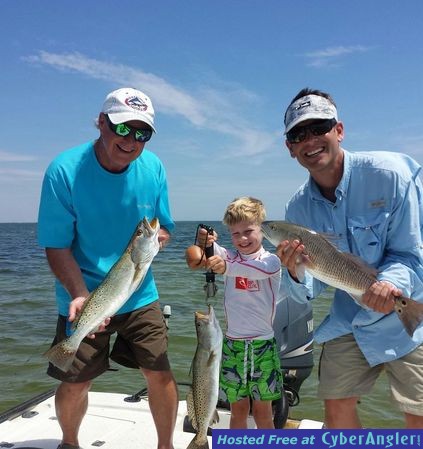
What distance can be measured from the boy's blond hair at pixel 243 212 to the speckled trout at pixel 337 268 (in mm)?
675

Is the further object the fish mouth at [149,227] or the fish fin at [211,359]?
the fish fin at [211,359]

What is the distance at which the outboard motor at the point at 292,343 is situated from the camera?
5.36 metres

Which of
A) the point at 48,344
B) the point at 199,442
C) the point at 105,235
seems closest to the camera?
the point at 199,442

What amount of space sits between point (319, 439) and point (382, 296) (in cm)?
105

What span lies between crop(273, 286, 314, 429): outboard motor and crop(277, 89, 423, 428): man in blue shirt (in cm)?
140

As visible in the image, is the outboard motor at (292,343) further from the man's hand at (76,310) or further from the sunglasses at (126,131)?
the sunglasses at (126,131)

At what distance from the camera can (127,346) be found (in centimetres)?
455

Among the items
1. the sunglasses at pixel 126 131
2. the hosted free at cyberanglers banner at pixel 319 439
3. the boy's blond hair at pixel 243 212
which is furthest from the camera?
the boy's blond hair at pixel 243 212

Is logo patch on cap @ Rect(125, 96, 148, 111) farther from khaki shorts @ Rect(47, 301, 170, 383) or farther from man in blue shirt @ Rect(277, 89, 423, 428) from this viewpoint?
khaki shorts @ Rect(47, 301, 170, 383)

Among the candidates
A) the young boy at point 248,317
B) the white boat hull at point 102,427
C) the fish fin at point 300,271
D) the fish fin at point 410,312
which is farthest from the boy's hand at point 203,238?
the white boat hull at point 102,427

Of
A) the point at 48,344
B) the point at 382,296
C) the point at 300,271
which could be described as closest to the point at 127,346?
the point at 300,271

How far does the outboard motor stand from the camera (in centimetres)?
536

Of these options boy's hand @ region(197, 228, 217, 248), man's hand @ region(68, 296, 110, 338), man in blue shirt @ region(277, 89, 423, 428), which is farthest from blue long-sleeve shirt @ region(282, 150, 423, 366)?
man's hand @ region(68, 296, 110, 338)

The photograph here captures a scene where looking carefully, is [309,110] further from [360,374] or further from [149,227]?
[360,374]
